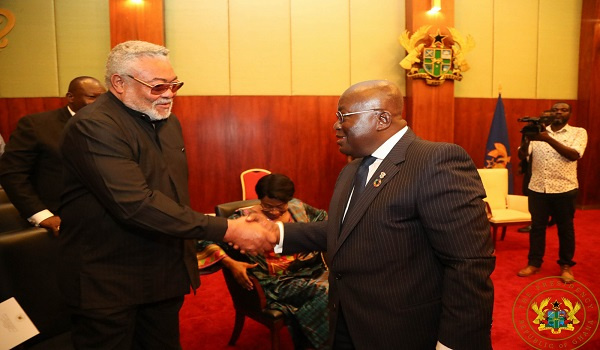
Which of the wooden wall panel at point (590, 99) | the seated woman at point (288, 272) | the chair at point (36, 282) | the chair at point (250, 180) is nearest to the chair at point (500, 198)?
the chair at point (250, 180)

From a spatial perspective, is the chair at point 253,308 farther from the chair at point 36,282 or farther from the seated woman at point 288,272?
the chair at point 36,282

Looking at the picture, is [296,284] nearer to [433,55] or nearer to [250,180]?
[250,180]

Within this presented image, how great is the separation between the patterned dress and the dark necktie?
1190 millimetres

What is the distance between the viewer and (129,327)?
1.77 metres

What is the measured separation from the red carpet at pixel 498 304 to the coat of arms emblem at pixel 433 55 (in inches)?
111

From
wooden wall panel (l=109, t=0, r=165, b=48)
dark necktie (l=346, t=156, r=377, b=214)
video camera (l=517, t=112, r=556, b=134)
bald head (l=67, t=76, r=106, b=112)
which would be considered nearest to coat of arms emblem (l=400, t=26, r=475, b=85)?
video camera (l=517, t=112, r=556, b=134)

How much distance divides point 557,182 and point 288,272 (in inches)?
115

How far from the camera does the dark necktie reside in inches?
62.6

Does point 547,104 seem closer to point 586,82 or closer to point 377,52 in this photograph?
point 586,82

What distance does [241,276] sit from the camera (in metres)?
2.66

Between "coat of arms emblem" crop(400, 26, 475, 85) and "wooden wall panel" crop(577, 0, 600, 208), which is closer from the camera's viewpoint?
"coat of arms emblem" crop(400, 26, 475, 85)

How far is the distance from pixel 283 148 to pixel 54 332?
5.18 metres

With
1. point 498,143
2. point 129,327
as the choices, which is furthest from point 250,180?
point 129,327

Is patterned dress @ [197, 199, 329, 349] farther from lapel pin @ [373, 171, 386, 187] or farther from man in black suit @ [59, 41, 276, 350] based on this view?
lapel pin @ [373, 171, 386, 187]
